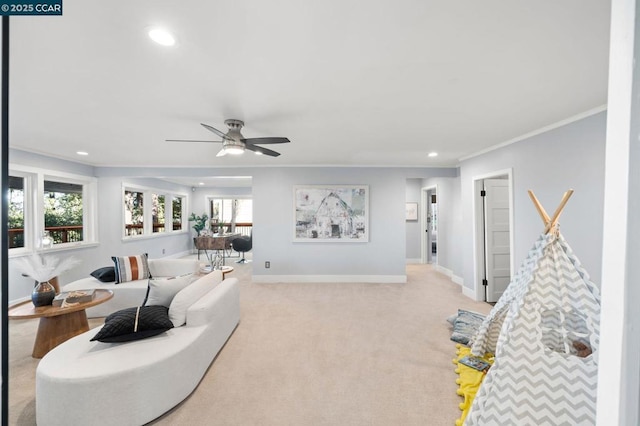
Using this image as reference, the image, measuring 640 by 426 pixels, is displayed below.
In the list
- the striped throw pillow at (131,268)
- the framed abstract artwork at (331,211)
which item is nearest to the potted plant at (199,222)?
the framed abstract artwork at (331,211)

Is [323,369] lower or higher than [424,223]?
lower

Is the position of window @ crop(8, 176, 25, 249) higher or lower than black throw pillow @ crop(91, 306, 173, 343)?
higher

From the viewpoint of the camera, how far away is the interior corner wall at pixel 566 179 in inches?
104

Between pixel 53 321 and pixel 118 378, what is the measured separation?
65.8 inches

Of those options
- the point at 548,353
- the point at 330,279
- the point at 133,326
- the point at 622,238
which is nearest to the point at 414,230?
the point at 330,279

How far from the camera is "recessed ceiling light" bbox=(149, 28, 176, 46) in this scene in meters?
1.49

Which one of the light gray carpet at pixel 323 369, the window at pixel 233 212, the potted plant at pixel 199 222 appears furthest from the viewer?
the window at pixel 233 212

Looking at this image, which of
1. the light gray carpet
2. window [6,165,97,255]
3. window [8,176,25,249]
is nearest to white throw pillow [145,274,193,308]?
the light gray carpet

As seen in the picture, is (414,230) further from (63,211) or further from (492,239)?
(63,211)

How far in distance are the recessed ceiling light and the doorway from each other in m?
4.22

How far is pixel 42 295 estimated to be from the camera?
8.79 ft

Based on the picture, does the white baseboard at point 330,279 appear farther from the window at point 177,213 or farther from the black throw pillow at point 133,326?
the window at point 177,213

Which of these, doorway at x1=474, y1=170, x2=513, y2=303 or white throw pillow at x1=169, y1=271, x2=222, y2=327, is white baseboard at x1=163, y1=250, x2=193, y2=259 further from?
doorway at x1=474, y1=170, x2=513, y2=303

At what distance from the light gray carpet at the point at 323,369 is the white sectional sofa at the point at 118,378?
6.5 inches
